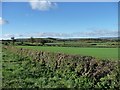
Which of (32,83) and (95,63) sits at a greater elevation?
(95,63)

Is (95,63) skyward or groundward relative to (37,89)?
skyward

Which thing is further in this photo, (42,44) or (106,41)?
(42,44)

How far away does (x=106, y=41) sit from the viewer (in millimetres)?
38688

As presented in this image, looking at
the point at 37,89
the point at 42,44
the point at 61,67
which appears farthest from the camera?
the point at 42,44

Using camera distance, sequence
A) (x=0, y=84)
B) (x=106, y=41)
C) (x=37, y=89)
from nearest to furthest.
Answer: (x=37, y=89) < (x=0, y=84) < (x=106, y=41)

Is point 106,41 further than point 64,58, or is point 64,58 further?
point 106,41

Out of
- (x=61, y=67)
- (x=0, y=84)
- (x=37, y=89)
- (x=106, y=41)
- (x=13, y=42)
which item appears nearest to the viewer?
(x=37, y=89)

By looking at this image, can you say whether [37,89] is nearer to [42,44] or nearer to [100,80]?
[100,80]

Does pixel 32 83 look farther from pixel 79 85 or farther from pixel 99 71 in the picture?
pixel 99 71

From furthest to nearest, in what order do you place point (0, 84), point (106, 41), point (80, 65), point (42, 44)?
point (42, 44) → point (106, 41) → point (80, 65) → point (0, 84)

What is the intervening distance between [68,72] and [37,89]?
3.44m

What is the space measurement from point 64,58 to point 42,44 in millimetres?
35776

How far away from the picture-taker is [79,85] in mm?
10852

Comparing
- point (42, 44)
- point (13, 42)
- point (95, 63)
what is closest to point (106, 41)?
point (42, 44)
